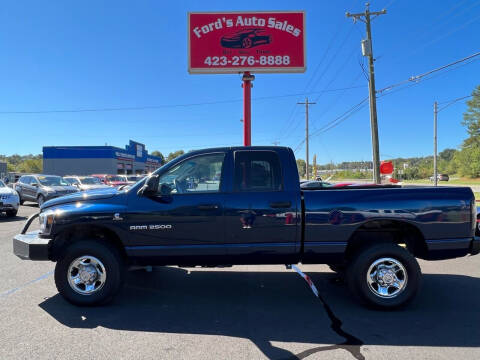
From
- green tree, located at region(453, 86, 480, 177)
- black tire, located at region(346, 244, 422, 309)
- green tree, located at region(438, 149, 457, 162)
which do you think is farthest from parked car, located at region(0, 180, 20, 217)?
green tree, located at region(438, 149, 457, 162)

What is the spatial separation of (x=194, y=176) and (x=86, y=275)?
1825mm

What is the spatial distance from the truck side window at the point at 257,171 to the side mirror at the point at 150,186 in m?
0.97

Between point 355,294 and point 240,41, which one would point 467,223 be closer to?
point 355,294

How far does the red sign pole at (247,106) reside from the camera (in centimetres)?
1199

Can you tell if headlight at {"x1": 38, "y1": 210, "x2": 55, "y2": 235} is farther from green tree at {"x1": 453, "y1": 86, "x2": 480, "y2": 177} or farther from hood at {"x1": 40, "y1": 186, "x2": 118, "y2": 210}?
green tree at {"x1": 453, "y1": 86, "x2": 480, "y2": 177}

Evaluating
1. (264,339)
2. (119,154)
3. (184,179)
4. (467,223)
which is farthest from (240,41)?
(119,154)

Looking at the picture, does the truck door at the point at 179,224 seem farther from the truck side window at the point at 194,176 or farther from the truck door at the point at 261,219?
the truck door at the point at 261,219

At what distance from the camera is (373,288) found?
13.0 feet

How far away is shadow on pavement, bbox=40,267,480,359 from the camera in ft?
10.7

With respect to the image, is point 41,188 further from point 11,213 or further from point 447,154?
point 447,154

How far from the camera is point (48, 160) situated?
47594 mm

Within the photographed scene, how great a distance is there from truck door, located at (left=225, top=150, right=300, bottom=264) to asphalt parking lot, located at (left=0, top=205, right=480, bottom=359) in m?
0.72

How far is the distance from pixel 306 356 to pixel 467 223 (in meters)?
2.66

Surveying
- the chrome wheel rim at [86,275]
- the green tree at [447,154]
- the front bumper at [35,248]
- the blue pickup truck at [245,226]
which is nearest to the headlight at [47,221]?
the blue pickup truck at [245,226]
